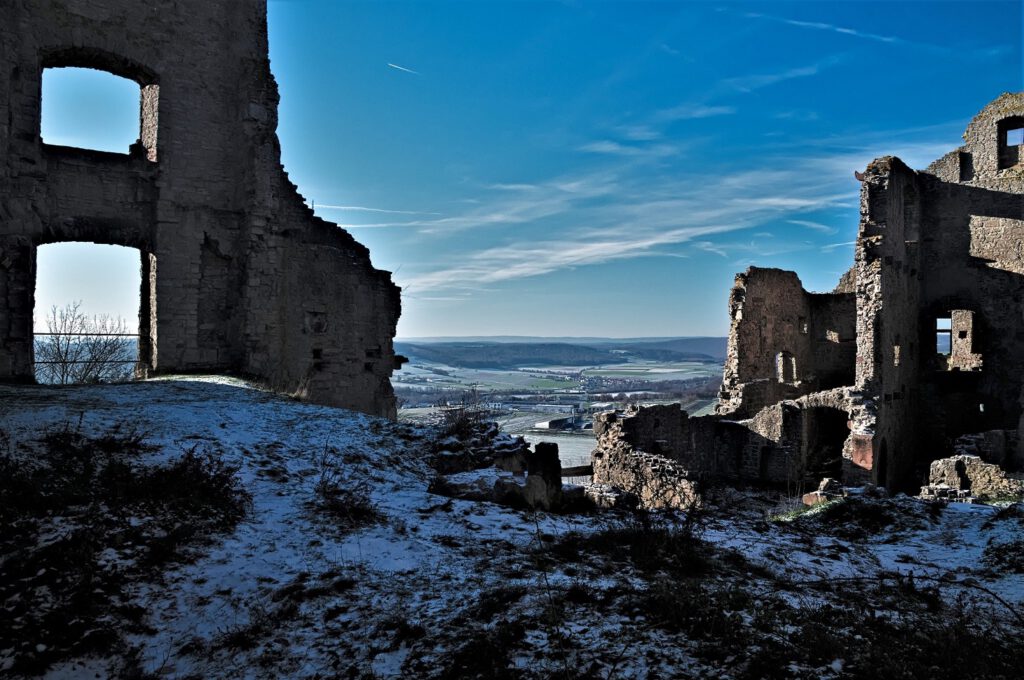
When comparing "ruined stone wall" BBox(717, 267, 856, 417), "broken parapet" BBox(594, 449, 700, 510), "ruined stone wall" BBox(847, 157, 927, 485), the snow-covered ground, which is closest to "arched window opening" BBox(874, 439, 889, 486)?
"ruined stone wall" BBox(847, 157, 927, 485)

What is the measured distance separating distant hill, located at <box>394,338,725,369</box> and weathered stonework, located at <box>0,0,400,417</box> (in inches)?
2082

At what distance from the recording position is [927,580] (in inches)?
206

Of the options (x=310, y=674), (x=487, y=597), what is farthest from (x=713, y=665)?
(x=310, y=674)

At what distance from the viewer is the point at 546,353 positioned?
103m

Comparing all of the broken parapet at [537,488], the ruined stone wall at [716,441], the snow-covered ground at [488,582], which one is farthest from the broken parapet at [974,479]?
the broken parapet at [537,488]

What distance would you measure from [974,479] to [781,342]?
8367 mm

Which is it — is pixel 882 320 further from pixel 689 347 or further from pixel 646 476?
pixel 689 347

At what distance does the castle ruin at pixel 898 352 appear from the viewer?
16766 millimetres

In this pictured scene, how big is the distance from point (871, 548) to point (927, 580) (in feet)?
3.81

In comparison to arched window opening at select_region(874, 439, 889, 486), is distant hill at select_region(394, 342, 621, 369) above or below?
above

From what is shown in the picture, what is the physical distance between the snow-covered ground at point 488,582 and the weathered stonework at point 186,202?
16.9 ft

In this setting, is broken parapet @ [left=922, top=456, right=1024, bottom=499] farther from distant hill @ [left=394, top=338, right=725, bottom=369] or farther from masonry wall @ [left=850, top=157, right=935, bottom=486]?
distant hill @ [left=394, top=338, right=725, bottom=369]

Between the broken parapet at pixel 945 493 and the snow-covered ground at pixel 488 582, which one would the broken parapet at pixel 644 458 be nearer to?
the broken parapet at pixel 945 493

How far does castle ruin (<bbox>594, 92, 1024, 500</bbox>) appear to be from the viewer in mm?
16766
